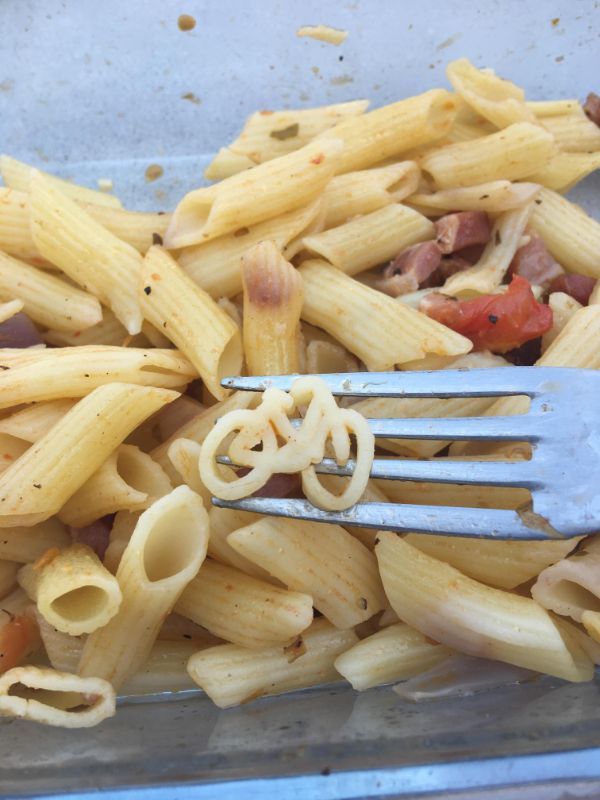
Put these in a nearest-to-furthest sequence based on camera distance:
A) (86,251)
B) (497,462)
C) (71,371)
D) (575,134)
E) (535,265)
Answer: (497,462), (71,371), (86,251), (535,265), (575,134)

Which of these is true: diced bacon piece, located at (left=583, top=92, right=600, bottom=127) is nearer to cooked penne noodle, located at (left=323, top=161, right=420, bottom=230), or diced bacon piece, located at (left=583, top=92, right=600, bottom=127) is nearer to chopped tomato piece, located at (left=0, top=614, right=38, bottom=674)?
cooked penne noodle, located at (left=323, top=161, right=420, bottom=230)

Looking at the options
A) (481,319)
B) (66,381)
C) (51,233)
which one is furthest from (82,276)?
(481,319)

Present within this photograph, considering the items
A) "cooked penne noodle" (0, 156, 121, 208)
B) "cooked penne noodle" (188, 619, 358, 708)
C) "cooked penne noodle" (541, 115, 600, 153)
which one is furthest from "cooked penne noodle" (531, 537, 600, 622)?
"cooked penne noodle" (0, 156, 121, 208)

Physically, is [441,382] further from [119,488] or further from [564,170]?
[564,170]

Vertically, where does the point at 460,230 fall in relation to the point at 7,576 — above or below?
above

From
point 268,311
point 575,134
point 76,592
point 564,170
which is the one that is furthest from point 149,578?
point 575,134

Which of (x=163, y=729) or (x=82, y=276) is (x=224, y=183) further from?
(x=163, y=729)

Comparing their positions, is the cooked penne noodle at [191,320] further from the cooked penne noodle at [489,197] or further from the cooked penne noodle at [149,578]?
the cooked penne noodle at [489,197]
